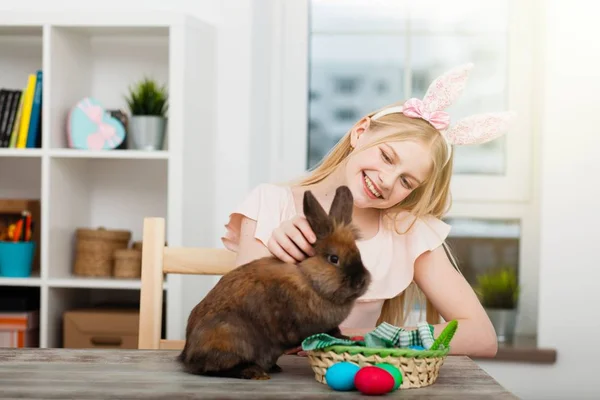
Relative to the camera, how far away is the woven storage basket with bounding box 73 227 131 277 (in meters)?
2.53

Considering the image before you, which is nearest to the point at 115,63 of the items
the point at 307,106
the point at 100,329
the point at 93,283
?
the point at 307,106

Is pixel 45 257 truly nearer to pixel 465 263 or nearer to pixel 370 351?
pixel 465 263

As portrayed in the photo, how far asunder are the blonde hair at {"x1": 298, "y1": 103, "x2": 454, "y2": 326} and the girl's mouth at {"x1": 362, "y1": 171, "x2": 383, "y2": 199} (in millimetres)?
73

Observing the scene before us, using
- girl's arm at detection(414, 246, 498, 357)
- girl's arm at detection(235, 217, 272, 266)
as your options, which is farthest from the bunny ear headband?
girl's arm at detection(235, 217, 272, 266)

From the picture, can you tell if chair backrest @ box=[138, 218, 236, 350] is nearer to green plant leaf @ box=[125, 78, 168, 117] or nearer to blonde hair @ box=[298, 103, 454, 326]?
blonde hair @ box=[298, 103, 454, 326]

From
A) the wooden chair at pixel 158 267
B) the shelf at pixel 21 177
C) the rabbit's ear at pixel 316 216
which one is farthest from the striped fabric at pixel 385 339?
the shelf at pixel 21 177

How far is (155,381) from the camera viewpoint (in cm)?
99

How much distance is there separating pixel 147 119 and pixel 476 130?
1.36 metres

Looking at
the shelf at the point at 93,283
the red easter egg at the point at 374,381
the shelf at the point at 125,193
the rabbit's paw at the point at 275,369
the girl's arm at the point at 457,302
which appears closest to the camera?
the red easter egg at the point at 374,381

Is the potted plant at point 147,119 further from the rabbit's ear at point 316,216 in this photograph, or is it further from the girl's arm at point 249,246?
the rabbit's ear at point 316,216

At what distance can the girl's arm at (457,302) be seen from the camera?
1.45 meters

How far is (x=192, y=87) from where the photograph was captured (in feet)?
8.15

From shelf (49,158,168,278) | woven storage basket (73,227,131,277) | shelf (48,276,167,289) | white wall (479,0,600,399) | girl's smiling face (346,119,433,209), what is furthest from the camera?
shelf (49,158,168,278)

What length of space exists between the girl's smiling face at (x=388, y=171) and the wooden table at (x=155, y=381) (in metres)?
0.31
